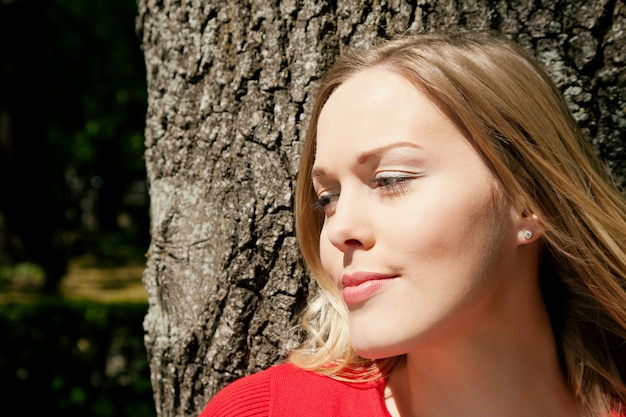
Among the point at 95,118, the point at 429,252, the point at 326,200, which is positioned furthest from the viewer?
the point at 95,118

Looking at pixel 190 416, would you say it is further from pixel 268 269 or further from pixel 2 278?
pixel 2 278

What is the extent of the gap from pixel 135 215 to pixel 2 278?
798 cm

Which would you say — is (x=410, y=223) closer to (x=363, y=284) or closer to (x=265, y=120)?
(x=363, y=284)

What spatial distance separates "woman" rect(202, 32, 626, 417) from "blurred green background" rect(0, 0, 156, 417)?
14.7ft

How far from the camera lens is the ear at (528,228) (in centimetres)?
A: 170

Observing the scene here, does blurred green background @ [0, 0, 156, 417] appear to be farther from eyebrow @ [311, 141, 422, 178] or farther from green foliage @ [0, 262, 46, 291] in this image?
eyebrow @ [311, 141, 422, 178]

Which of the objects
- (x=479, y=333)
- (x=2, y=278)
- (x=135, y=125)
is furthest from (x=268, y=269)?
(x=135, y=125)

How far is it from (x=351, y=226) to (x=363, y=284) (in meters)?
0.14

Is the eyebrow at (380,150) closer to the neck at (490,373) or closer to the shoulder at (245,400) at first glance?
the neck at (490,373)

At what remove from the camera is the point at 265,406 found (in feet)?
6.09

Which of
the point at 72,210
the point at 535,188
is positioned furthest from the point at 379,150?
the point at 72,210

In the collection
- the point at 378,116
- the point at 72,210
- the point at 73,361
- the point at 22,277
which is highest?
the point at 378,116

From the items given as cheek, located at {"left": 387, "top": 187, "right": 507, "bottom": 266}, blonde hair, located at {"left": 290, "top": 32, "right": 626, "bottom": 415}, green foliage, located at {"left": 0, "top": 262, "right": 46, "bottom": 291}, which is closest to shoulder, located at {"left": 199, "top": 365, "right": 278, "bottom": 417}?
blonde hair, located at {"left": 290, "top": 32, "right": 626, "bottom": 415}

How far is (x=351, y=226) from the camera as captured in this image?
1.61m
